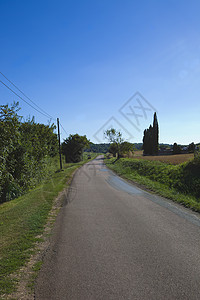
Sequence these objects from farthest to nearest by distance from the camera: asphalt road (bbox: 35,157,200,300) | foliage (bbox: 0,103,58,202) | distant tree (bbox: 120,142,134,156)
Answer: distant tree (bbox: 120,142,134,156) < foliage (bbox: 0,103,58,202) < asphalt road (bbox: 35,157,200,300)

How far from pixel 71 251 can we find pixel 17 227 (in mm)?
2480

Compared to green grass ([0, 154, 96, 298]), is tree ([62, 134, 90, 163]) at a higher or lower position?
higher

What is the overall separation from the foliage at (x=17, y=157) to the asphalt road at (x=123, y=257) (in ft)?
14.8

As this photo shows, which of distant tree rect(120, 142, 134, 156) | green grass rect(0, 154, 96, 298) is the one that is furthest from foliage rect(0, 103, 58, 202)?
distant tree rect(120, 142, 134, 156)

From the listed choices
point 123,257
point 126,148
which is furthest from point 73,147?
point 123,257

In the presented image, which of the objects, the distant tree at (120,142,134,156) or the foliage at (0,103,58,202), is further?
the distant tree at (120,142,134,156)

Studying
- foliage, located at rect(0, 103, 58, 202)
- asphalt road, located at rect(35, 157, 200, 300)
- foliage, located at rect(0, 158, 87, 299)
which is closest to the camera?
asphalt road, located at rect(35, 157, 200, 300)

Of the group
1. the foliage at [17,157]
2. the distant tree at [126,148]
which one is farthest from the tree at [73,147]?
the foliage at [17,157]

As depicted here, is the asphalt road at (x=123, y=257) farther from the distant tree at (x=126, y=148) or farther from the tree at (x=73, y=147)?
the tree at (x=73, y=147)

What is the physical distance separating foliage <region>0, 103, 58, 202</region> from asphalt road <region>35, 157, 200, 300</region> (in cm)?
451

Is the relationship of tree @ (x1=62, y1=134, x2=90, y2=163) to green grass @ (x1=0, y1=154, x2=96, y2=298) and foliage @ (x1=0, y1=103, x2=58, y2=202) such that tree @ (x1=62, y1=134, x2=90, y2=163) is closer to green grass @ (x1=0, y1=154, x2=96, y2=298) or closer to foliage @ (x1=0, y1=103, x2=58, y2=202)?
foliage @ (x1=0, y1=103, x2=58, y2=202)

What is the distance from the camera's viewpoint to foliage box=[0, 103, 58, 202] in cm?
835

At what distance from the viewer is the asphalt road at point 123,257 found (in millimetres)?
3020

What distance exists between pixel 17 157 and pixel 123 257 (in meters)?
10.4
